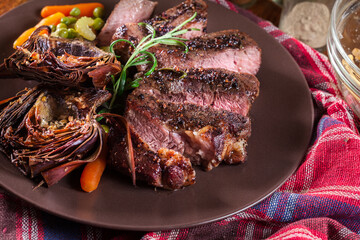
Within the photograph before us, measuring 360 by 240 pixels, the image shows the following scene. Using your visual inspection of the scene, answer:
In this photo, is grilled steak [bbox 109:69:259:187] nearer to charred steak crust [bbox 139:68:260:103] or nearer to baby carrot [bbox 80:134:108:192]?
charred steak crust [bbox 139:68:260:103]

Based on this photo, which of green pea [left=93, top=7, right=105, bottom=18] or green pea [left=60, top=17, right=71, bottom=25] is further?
green pea [left=93, top=7, right=105, bottom=18]

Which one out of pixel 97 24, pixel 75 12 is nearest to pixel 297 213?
pixel 97 24

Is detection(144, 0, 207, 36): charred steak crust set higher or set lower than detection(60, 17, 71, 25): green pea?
lower

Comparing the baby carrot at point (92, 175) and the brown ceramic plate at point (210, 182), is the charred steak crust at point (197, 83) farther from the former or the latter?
the baby carrot at point (92, 175)

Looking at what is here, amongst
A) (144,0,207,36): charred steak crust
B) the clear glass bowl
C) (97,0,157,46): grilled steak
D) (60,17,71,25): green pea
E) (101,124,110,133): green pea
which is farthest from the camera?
(60,17,71,25): green pea

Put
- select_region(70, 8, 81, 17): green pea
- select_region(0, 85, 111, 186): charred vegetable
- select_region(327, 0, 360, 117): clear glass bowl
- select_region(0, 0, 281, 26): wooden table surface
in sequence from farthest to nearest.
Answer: select_region(0, 0, 281, 26): wooden table surface
select_region(70, 8, 81, 17): green pea
select_region(327, 0, 360, 117): clear glass bowl
select_region(0, 85, 111, 186): charred vegetable

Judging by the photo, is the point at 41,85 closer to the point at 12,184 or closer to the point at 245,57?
the point at 12,184

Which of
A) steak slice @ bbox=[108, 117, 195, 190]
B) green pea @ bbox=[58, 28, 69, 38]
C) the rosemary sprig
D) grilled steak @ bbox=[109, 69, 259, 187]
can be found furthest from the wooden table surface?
steak slice @ bbox=[108, 117, 195, 190]
